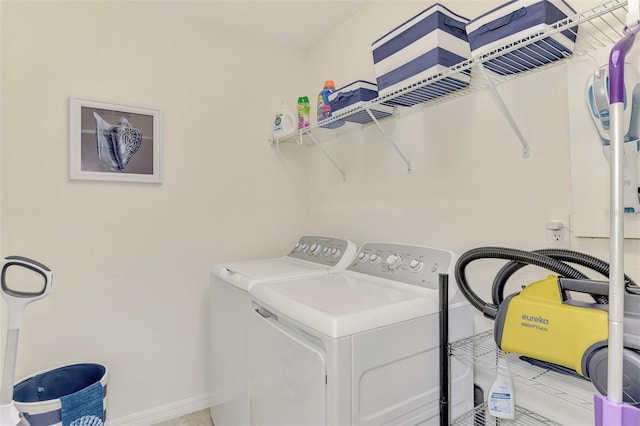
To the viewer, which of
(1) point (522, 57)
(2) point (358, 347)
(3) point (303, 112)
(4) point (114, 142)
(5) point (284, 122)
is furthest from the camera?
(5) point (284, 122)

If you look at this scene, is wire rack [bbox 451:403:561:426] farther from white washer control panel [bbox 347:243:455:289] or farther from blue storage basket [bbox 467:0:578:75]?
blue storage basket [bbox 467:0:578:75]

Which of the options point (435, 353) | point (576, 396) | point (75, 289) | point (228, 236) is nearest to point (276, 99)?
point (228, 236)

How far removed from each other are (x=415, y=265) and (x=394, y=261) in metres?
0.12

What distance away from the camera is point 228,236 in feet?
7.86

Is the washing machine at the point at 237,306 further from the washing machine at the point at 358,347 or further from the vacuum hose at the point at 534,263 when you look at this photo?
the vacuum hose at the point at 534,263

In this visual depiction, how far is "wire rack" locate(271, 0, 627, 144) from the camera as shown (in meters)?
1.02

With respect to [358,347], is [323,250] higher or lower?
higher

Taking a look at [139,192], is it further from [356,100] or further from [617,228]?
[617,228]

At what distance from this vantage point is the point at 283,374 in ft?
4.16

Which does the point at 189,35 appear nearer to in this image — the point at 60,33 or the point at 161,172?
the point at 60,33

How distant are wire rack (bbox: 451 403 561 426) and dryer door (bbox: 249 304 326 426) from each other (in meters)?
0.58

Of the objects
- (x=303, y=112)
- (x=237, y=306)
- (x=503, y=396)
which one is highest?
(x=303, y=112)

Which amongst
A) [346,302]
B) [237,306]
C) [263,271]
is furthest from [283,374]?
[263,271]

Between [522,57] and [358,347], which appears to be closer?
[358,347]
